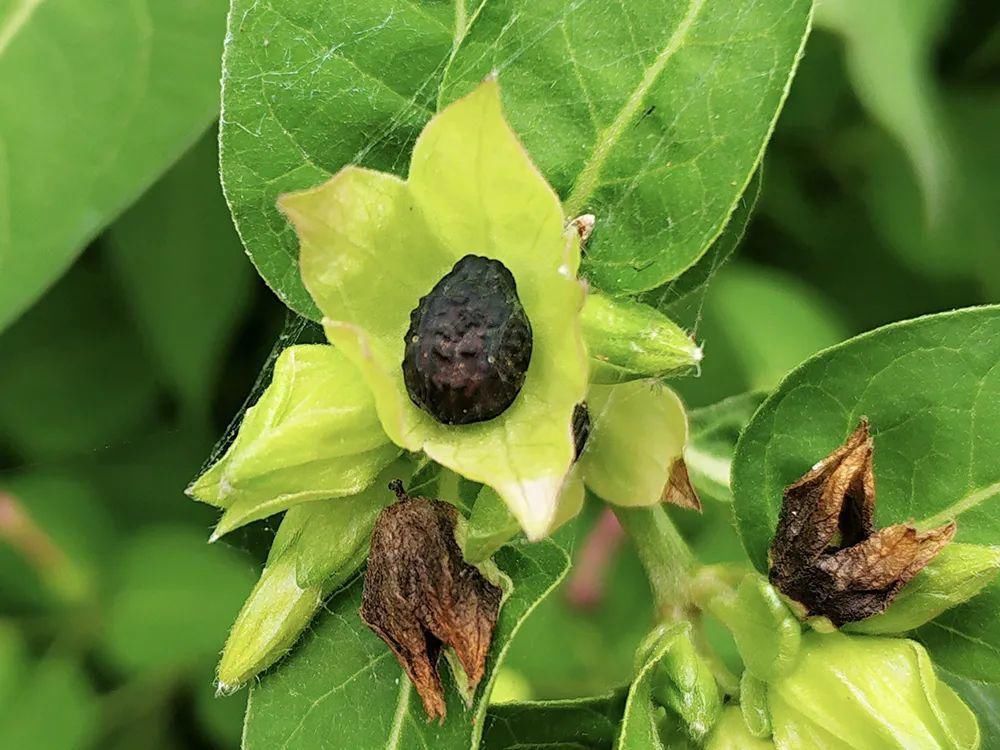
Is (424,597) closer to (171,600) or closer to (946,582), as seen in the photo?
(946,582)

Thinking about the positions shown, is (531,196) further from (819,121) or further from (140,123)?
(819,121)

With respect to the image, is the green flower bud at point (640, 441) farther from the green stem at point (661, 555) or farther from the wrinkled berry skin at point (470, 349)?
the wrinkled berry skin at point (470, 349)

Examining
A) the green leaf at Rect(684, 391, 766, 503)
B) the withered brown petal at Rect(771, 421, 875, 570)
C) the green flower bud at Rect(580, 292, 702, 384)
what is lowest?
the green leaf at Rect(684, 391, 766, 503)

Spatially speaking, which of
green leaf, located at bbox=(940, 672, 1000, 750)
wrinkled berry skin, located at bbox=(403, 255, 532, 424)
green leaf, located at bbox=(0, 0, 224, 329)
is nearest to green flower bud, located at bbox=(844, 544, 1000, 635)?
green leaf, located at bbox=(940, 672, 1000, 750)

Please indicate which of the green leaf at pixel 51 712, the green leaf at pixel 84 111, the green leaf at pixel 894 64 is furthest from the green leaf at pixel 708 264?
the green leaf at pixel 51 712

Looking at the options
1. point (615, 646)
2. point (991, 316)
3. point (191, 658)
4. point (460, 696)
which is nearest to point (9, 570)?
point (191, 658)

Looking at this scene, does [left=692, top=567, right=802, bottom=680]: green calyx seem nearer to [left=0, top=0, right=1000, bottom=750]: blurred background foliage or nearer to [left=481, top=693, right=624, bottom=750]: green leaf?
[left=481, top=693, right=624, bottom=750]: green leaf

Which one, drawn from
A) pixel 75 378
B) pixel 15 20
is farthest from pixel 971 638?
pixel 75 378
